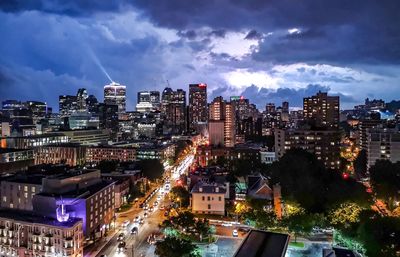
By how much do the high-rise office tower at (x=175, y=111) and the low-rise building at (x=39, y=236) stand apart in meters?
106

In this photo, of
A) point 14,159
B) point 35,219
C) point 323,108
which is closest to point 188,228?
point 35,219

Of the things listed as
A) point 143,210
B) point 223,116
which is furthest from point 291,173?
point 223,116

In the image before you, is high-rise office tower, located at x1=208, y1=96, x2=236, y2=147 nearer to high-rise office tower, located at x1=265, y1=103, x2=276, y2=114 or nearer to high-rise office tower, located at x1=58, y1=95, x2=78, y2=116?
high-rise office tower, located at x1=265, y1=103, x2=276, y2=114

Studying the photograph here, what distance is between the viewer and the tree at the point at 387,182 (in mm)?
36031

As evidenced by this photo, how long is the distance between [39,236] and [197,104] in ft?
429

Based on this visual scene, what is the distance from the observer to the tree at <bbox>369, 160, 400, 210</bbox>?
36031 millimetres

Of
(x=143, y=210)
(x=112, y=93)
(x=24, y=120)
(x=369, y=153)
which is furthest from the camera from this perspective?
(x=112, y=93)

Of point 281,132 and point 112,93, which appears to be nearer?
point 281,132

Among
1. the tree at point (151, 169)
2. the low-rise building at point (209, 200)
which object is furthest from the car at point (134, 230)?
the tree at point (151, 169)

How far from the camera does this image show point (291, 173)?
3803cm

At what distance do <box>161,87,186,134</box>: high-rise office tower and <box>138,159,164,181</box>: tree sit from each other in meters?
81.4

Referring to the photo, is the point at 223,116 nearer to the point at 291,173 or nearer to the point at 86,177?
the point at 291,173

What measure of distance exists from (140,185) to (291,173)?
17364 mm

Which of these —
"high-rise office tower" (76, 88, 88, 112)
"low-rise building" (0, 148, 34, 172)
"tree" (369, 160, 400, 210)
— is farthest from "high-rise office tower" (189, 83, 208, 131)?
"tree" (369, 160, 400, 210)
